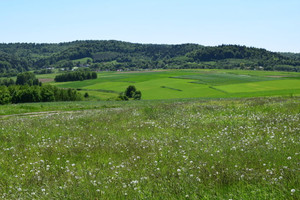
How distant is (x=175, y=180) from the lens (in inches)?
233

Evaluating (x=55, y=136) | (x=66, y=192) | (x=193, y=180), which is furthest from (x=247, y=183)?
(x=55, y=136)

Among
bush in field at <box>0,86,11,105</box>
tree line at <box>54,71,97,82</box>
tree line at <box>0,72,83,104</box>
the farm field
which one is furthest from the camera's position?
tree line at <box>54,71,97,82</box>

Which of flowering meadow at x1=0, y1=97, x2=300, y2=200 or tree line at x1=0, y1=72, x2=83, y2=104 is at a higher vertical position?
flowering meadow at x1=0, y1=97, x2=300, y2=200

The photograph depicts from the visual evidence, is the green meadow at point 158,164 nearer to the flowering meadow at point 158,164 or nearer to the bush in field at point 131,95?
the flowering meadow at point 158,164

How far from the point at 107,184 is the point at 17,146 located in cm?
650

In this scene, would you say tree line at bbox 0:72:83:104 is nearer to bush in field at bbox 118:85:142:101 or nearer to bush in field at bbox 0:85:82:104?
bush in field at bbox 0:85:82:104

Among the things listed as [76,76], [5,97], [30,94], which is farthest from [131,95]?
[76,76]

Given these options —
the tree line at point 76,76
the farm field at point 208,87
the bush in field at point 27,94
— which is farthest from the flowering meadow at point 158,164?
the tree line at point 76,76

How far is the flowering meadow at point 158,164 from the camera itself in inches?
215

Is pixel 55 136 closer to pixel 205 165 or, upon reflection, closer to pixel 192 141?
pixel 192 141

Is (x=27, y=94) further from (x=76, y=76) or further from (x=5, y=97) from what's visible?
(x=76, y=76)

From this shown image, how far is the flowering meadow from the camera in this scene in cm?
545

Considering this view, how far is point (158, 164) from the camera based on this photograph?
25.0ft

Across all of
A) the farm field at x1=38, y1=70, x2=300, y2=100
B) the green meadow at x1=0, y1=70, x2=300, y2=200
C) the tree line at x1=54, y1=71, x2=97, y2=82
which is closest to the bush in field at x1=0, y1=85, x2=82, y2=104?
the farm field at x1=38, y1=70, x2=300, y2=100
